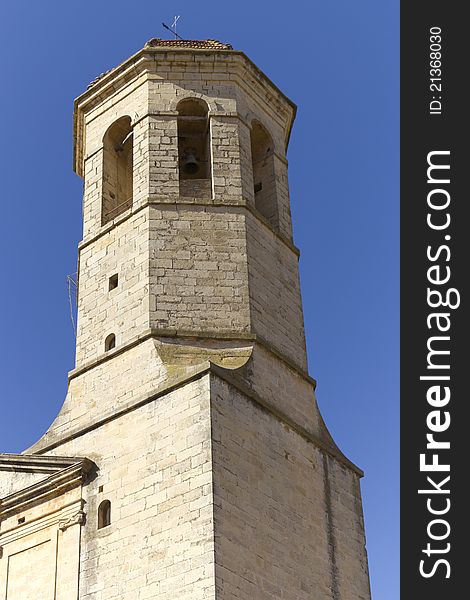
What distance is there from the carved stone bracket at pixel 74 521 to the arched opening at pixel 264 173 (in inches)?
220

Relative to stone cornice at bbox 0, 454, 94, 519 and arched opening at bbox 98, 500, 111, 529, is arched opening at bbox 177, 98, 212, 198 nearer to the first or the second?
stone cornice at bbox 0, 454, 94, 519

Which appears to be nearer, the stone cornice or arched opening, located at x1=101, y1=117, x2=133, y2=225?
the stone cornice

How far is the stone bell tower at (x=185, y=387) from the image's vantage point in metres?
11.5

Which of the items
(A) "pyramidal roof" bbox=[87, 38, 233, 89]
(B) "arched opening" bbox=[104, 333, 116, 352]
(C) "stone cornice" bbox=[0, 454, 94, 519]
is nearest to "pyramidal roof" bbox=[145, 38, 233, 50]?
(A) "pyramidal roof" bbox=[87, 38, 233, 89]

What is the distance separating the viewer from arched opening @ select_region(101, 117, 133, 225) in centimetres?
1573

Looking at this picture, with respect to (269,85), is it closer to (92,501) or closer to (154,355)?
(154,355)

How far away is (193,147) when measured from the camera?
16.4m

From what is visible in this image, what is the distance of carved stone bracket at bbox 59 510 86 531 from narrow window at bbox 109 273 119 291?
136 inches

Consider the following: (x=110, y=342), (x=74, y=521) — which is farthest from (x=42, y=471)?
(x=110, y=342)

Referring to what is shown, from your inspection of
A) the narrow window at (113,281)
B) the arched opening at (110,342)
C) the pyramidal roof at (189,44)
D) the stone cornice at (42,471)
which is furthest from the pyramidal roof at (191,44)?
the stone cornice at (42,471)

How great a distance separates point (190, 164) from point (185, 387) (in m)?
5.02

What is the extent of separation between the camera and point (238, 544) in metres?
11.1

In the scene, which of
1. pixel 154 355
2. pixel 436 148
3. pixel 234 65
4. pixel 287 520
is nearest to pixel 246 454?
pixel 287 520

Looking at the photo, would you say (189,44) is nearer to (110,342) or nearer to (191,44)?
(191,44)
